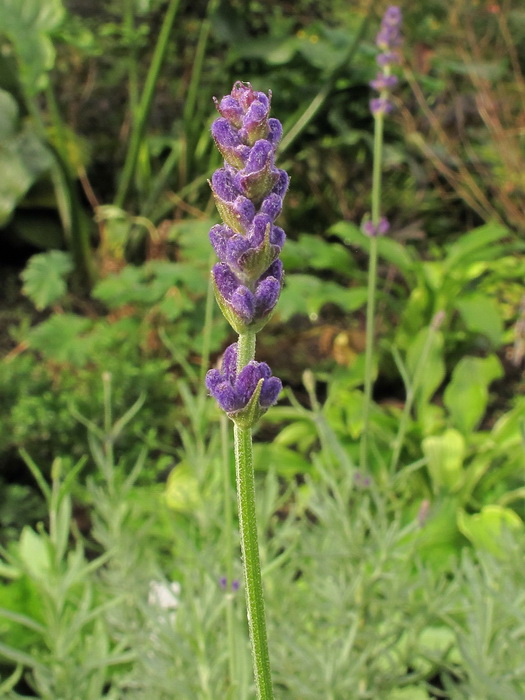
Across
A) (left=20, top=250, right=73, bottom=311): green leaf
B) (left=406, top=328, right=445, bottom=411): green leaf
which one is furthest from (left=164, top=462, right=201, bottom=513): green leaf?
(left=20, top=250, right=73, bottom=311): green leaf

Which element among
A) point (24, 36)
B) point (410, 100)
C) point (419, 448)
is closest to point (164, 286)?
point (419, 448)

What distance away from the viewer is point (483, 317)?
129 inches

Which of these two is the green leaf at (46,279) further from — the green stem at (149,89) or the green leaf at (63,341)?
the green stem at (149,89)

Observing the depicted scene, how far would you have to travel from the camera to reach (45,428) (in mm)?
2773

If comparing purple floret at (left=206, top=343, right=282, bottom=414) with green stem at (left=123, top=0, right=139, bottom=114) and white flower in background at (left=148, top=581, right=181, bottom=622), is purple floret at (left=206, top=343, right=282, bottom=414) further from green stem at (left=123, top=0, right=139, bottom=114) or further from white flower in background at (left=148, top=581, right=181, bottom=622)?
green stem at (left=123, top=0, right=139, bottom=114)

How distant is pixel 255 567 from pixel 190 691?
78 centimetres

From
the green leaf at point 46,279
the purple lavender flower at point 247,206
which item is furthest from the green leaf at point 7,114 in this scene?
the purple lavender flower at point 247,206

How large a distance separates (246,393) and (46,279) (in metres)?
3.00

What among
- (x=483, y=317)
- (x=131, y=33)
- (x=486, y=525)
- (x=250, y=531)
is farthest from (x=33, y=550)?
(x=131, y=33)

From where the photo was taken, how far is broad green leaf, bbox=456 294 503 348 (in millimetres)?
3223

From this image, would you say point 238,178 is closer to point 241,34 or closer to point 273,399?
point 273,399

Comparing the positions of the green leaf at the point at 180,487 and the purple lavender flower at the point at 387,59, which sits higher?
the purple lavender flower at the point at 387,59

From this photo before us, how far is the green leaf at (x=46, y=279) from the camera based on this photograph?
3.39 metres

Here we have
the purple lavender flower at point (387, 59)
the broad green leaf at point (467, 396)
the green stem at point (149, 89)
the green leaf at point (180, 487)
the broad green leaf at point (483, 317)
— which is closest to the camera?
the purple lavender flower at point (387, 59)
